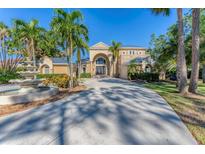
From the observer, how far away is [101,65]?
34562mm

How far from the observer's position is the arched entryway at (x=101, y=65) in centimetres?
3416

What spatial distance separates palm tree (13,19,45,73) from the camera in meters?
19.8

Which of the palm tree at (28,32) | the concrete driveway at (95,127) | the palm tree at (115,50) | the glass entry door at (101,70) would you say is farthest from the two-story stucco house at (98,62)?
the concrete driveway at (95,127)

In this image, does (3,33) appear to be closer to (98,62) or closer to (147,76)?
(98,62)

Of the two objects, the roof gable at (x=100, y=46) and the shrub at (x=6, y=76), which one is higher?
the roof gable at (x=100, y=46)

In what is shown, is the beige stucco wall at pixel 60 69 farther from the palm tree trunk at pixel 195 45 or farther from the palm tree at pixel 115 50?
the palm tree trunk at pixel 195 45

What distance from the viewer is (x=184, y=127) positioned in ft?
13.6

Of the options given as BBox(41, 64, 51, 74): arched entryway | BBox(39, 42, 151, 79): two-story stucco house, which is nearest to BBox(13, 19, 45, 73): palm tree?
BBox(39, 42, 151, 79): two-story stucco house

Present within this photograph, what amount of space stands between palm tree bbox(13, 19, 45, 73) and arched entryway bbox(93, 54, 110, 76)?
609 inches

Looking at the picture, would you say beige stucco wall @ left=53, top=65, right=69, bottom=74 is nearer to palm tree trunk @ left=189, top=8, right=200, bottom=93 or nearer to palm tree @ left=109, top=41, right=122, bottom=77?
palm tree @ left=109, top=41, right=122, bottom=77

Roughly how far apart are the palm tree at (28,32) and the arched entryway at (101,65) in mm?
15475
